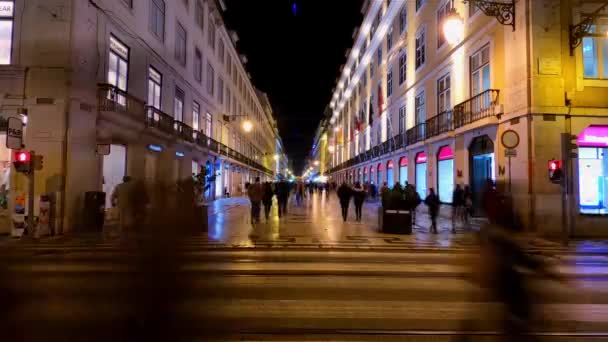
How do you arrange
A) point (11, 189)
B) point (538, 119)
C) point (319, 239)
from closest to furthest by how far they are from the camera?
point (319, 239)
point (11, 189)
point (538, 119)

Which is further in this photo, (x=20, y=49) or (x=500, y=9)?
(x=500, y=9)

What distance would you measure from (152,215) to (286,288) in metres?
3.74

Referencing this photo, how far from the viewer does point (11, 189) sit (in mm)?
13141

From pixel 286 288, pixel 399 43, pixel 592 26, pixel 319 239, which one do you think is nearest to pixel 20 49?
pixel 319 239

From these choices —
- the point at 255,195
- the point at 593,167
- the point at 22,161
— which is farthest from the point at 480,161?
the point at 22,161

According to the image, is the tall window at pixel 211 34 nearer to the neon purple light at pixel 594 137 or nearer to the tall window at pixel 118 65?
the tall window at pixel 118 65

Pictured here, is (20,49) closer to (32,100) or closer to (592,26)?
(32,100)

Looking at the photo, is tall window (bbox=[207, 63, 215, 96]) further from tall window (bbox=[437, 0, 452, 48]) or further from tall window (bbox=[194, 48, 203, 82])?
tall window (bbox=[437, 0, 452, 48])

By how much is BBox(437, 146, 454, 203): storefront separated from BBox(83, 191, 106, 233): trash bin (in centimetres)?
1728

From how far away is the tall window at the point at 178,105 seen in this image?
25.6 meters

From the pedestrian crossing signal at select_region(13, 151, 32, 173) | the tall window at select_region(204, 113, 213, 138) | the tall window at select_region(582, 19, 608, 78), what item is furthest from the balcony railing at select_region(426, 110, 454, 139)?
the tall window at select_region(204, 113, 213, 138)

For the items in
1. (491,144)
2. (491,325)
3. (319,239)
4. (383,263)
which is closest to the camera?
(491,325)

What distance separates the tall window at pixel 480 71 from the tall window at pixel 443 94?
2.50m

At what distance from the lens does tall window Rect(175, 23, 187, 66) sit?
992 inches
